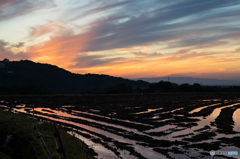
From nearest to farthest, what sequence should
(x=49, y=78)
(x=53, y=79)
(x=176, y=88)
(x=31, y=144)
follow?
(x=31, y=144) < (x=176, y=88) < (x=49, y=78) < (x=53, y=79)

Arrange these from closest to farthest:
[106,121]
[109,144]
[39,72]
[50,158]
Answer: [50,158]
[109,144]
[106,121]
[39,72]

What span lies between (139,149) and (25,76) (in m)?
119

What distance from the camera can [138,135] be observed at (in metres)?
12.1

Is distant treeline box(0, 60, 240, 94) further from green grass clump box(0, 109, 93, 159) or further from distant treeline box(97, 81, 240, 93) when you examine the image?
green grass clump box(0, 109, 93, 159)

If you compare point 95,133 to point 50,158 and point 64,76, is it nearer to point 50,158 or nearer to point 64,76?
point 50,158

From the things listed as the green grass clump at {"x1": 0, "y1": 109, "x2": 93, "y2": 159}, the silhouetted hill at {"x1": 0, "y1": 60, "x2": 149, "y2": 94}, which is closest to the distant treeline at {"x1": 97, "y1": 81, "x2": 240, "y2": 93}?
the silhouetted hill at {"x1": 0, "y1": 60, "x2": 149, "y2": 94}

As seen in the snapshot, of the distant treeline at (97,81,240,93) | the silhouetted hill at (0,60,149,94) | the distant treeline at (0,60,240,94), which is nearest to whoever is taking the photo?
the distant treeline at (97,81,240,93)

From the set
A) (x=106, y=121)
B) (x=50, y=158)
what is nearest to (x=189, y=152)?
(x=50, y=158)

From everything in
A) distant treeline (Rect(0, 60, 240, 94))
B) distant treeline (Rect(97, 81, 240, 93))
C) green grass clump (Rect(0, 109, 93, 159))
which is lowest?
green grass clump (Rect(0, 109, 93, 159))

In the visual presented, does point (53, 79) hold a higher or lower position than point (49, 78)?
lower

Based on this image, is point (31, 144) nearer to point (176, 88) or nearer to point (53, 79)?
point (176, 88)

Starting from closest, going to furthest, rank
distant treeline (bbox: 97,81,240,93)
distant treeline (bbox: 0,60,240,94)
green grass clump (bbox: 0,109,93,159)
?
green grass clump (bbox: 0,109,93,159) → distant treeline (bbox: 97,81,240,93) → distant treeline (bbox: 0,60,240,94)

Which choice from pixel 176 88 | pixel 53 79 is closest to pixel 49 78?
pixel 53 79

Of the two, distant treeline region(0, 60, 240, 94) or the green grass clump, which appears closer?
the green grass clump
